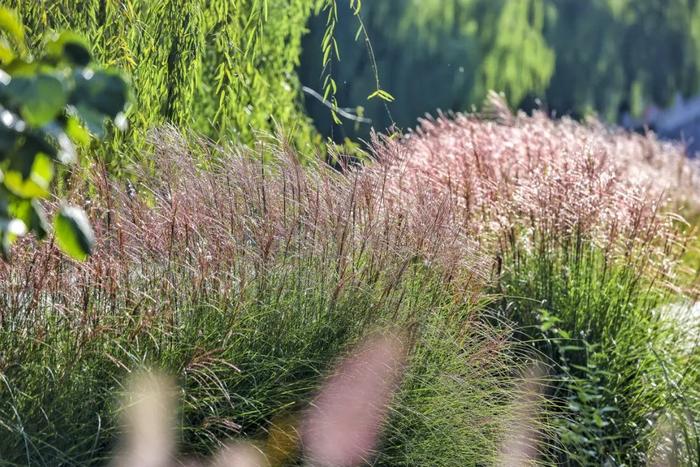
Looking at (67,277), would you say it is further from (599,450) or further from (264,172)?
(599,450)

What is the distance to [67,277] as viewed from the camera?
11.7 feet

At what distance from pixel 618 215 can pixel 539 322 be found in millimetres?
576

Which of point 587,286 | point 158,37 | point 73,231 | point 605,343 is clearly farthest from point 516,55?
point 73,231

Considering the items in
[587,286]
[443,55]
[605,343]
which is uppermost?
[587,286]

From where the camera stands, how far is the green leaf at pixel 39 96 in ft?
4.31

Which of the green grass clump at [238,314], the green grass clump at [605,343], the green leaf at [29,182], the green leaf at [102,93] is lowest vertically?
the green grass clump at [605,343]

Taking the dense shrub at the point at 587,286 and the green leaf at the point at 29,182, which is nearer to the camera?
the green leaf at the point at 29,182

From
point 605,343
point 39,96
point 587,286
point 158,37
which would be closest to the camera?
point 39,96

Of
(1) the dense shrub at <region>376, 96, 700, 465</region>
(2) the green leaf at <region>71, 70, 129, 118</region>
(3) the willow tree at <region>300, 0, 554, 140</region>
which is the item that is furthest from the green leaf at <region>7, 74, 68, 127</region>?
(3) the willow tree at <region>300, 0, 554, 140</region>

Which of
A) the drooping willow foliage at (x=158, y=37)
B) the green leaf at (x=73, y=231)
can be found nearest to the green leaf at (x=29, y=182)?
the green leaf at (x=73, y=231)

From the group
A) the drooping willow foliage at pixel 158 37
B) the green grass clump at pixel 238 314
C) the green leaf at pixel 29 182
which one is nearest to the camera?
the green leaf at pixel 29 182

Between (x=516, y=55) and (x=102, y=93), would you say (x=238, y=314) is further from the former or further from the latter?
(x=516, y=55)

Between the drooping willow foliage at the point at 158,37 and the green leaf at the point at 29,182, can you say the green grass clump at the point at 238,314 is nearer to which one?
the drooping willow foliage at the point at 158,37

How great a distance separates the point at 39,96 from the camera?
4.32ft
